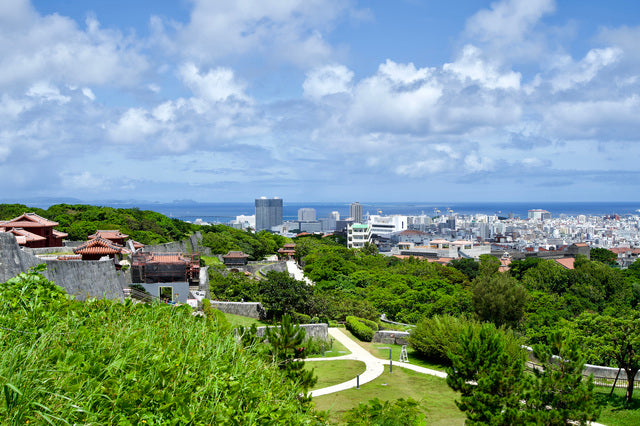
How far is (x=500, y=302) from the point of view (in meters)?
26.0

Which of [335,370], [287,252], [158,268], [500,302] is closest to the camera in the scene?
[335,370]

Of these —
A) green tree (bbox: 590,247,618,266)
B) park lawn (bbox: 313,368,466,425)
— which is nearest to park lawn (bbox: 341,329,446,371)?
park lawn (bbox: 313,368,466,425)

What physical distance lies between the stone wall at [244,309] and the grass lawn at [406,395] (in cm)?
778

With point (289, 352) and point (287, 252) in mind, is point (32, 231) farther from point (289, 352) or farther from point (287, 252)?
point (287, 252)

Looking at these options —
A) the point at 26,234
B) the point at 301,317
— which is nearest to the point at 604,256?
the point at 301,317

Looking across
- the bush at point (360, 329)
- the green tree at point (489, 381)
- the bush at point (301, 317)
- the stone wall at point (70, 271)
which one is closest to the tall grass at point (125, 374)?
the green tree at point (489, 381)

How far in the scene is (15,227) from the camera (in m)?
25.3

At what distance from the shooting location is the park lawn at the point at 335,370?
1582 centimetres

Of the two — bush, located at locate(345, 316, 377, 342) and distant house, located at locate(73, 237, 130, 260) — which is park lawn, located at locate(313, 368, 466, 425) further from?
distant house, located at locate(73, 237, 130, 260)

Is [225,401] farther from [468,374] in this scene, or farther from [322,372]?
[322,372]

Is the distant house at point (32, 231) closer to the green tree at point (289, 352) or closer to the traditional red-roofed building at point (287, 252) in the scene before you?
the green tree at point (289, 352)

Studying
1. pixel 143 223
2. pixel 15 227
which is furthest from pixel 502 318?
pixel 143 223

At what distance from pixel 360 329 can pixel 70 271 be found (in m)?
12.8

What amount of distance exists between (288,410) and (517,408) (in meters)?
6.01
